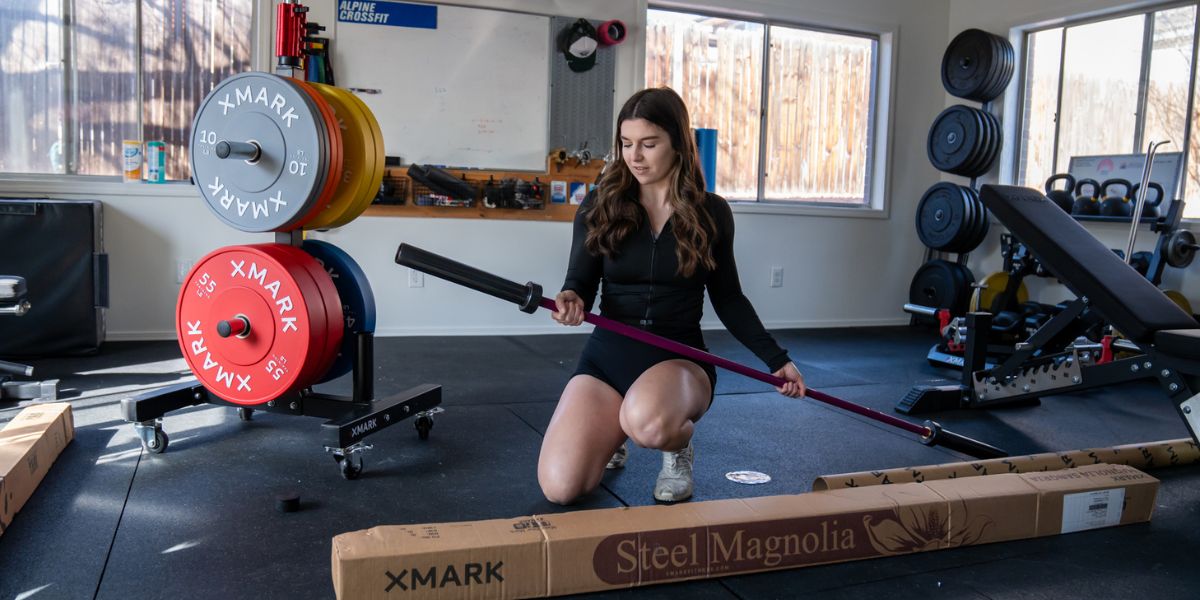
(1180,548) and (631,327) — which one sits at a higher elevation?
(631,327)

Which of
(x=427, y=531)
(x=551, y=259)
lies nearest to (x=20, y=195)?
(x=551, y=259)

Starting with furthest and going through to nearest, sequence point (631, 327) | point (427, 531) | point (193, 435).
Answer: point (193, 435) < point (631, 327) < point (427, 531)

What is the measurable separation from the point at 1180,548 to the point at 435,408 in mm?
2087

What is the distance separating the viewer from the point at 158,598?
5.31 feet

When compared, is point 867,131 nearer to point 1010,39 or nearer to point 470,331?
point 1010,39

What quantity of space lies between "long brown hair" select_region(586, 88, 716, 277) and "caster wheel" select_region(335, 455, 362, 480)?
0.88 m

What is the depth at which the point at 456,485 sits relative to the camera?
234 centimetres

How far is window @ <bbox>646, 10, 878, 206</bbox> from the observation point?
5469 millimetres

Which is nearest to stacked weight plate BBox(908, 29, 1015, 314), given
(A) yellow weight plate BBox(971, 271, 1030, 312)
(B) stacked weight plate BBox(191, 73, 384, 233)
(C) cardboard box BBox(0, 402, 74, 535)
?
(A) yellow weight plate BBox(971, 271, 1030, 312)

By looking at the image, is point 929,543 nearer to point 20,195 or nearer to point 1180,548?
point 1180,548

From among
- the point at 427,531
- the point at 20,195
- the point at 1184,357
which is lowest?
the point at 427,531

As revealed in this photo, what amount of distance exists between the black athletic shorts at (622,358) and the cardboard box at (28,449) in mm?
1350

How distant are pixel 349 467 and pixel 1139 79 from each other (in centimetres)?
521

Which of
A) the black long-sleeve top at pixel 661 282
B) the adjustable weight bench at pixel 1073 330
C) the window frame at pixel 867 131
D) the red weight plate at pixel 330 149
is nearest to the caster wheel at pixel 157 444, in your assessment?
the red weight plate at pixel 330 149
